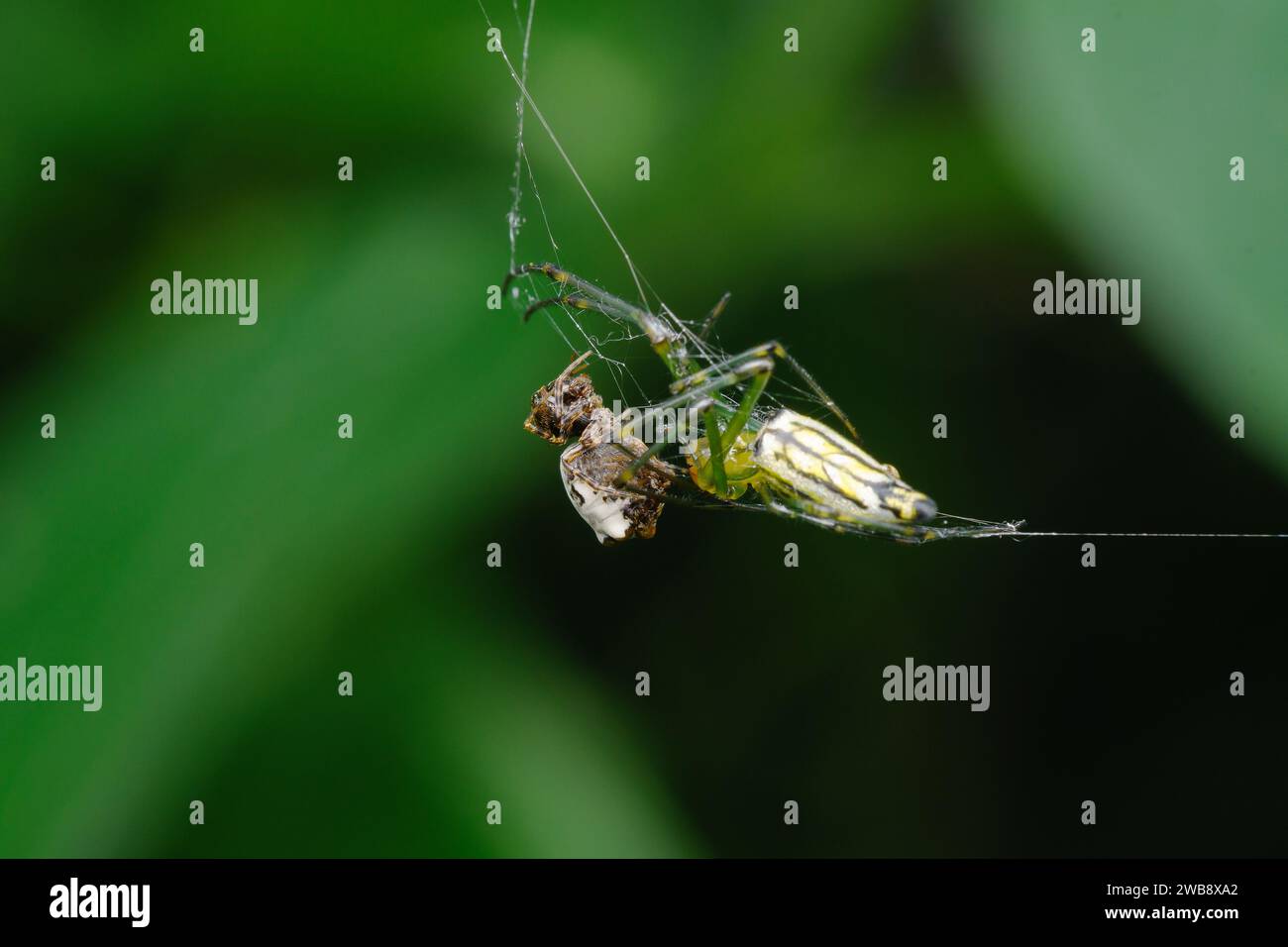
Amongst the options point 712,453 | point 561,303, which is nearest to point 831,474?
point 712,453

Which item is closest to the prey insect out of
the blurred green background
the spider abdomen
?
the spider abdomen

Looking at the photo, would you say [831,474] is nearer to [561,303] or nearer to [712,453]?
[712,453]

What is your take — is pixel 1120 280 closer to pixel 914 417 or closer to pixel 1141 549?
pixel 914 417

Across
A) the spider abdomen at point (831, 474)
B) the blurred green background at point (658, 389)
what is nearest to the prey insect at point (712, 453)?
the spider abdomen at point (831, 474)

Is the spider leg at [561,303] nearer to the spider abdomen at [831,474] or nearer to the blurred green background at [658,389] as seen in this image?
the blurred green background at [658,389]

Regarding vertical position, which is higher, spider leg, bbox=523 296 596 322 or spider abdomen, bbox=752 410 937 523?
spider leg, bbox=523 296 596 322

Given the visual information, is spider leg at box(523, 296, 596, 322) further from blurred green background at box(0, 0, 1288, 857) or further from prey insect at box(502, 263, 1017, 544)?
blurred green background at box(0, 0, 1288, 857)
